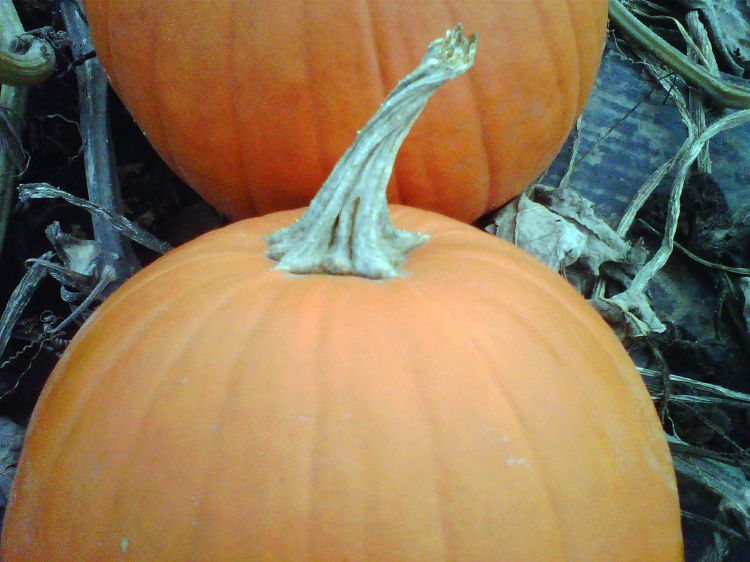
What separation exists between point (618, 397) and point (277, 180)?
643mm

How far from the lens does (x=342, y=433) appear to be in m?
0.71

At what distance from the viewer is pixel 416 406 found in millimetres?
722

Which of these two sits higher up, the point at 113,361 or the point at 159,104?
the point at 159,104

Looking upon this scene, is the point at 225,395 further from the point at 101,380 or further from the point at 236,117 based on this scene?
the point at 236,117

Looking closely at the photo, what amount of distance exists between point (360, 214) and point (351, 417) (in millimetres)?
263

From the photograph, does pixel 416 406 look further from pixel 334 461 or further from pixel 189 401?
pixel 189 401

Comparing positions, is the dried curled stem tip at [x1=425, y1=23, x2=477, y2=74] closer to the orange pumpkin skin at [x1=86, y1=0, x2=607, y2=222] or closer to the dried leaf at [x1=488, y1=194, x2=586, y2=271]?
the orange pumpkin skin at [x1=86, y1=0, x2=607, y2=222]

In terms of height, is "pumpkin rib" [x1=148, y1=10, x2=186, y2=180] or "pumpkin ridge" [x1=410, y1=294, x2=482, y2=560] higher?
"pumpkin rib" [x1=148, y1=10, x2=186, y2=180]

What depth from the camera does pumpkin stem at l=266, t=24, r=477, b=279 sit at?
82cm

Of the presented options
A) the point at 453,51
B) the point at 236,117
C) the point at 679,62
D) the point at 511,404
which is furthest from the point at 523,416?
the point at 679,62

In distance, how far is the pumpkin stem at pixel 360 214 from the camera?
0.82 metres

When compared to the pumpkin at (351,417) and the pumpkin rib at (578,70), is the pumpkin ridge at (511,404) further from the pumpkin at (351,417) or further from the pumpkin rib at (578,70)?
the pumpkin rib at (578,70)

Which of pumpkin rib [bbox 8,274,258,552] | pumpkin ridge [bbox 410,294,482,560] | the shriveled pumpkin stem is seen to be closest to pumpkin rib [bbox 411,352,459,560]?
pumpkin ridge [bbox 410,294,482,560]

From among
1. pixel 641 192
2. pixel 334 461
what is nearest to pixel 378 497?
pixel 334 461
